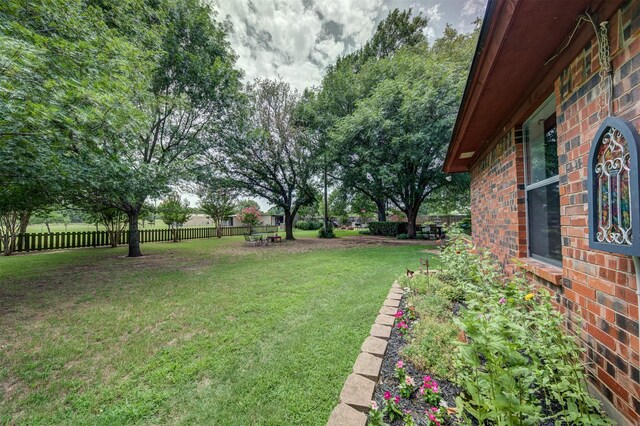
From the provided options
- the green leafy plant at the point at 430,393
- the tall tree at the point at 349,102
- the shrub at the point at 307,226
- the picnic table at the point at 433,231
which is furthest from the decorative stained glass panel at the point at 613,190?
the shrub at the point at 307,226

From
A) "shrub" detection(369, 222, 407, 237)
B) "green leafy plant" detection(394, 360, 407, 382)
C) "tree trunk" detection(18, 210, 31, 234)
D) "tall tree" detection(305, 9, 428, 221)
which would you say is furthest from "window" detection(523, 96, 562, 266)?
"tree trunk" detection(18, 210, 31, 234)

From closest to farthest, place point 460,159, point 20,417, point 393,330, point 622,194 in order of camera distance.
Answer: point 622,194 < point 20,417 < point 393,330 < point 460,159

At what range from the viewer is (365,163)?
38.7 ft

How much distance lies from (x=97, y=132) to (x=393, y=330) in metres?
5.71

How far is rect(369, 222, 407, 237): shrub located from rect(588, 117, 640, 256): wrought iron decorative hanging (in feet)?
→ 53.2

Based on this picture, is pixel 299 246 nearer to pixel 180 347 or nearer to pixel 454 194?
pixel 180 347

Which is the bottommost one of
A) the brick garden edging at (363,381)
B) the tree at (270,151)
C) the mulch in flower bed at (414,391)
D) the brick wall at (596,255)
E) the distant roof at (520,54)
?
the mulch in flower bed at (414,391)

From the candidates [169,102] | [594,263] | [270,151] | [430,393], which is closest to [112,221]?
[169,102]

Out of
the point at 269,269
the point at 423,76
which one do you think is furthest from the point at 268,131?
the point at 269,269

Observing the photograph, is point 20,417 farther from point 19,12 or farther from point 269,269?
point 19,12

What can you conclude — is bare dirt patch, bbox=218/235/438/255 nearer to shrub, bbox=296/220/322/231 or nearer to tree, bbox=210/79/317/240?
tree, bbox=210/79/317/240

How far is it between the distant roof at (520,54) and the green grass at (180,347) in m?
2.99

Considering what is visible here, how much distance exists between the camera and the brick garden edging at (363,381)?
161 cm

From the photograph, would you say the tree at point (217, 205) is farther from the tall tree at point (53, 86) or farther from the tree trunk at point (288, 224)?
the tall tree at point (53, 86)
